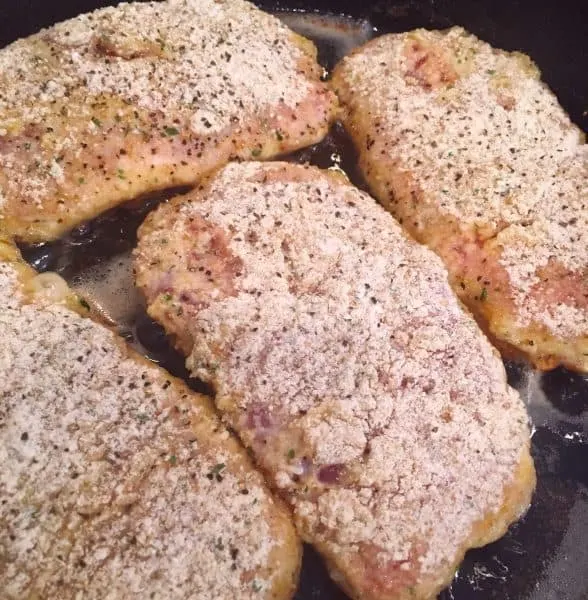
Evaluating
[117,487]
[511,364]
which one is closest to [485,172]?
[511,364]

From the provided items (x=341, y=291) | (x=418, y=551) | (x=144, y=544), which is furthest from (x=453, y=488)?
(x=144, y=544)

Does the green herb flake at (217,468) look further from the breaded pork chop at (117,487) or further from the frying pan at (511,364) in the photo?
the frying pan at (511,364)

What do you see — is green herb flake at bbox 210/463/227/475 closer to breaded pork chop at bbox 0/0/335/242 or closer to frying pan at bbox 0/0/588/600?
frying pan at bbox 0/0/588/600

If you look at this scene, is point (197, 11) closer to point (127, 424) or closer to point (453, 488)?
point (127, 424)

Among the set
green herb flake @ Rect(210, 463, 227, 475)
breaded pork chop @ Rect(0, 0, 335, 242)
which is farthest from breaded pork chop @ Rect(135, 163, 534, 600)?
breaded pork chop @ Rect(0, 0, 335, 242)

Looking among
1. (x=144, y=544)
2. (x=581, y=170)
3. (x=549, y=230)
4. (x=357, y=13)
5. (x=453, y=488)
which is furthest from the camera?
(x=357, y=13)

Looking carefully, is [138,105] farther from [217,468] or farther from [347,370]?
[217,468]

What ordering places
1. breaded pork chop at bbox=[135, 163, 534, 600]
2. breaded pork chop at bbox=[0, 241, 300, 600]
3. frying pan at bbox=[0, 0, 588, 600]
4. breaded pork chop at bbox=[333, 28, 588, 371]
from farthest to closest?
1. breaded pork chop at bbox=[333, 28, 588, 371]
2. frying pan at bbox=[0, 0, 588, 600]
3. breaded pork chop at bbox=[135, 163, 534, 600]
4. breaded pork chop at bbox=[0, 241, 300, 600]
